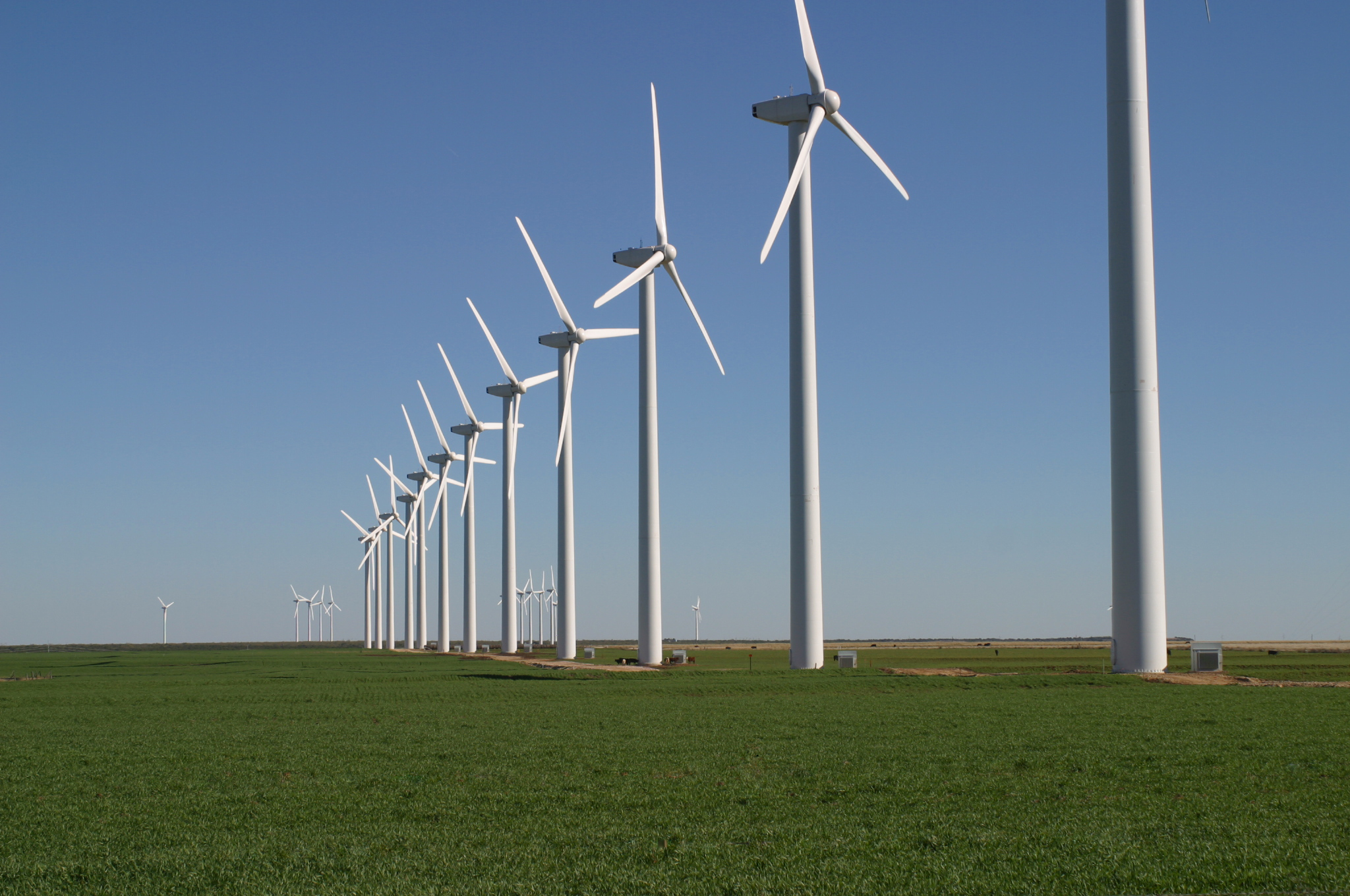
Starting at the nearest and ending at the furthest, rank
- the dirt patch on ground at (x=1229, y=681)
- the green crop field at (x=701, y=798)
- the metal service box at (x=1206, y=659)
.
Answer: the green crop field at (x=701, y=798) → the dirt patch on ground at (x=1229, y=681) → the metal service box at (x=1206, y=659)

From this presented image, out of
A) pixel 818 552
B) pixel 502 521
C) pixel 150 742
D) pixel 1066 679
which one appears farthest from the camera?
pixel 502 521

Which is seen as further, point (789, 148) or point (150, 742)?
point (789, 148)

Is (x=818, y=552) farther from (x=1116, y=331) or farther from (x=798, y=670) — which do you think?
(x=1116, y=331)

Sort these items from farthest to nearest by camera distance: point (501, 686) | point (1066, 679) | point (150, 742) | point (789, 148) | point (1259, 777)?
1. point (789, 148)
2. point (501, 686)
3. point (1066, 679)
4. point (150, 742)
5. point (1259, 777)

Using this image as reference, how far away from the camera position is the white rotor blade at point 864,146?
6419 cm

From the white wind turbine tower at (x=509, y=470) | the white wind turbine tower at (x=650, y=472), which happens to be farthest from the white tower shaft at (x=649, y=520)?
the white wind turbine tower at (x=509, y=470)

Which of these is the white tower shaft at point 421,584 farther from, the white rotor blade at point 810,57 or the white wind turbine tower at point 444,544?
the white rotor blade at point 810,57

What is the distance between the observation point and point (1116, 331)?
48.3 metres

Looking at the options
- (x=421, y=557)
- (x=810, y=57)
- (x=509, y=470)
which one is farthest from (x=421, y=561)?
(x=810, y=57)

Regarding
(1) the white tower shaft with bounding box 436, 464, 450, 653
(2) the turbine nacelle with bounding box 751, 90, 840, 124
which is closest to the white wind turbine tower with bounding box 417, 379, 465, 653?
(1) the white tower shaft with bounding box 436, 464, 450, 653

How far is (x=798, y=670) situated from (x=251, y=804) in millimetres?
39718

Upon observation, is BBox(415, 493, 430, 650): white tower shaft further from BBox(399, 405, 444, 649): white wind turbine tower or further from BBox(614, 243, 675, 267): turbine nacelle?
BBox(614, 243, 675, 267): turbine nacelle

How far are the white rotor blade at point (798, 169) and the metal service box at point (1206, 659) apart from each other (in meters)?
25.0

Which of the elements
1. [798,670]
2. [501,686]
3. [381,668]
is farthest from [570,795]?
[381,668]
